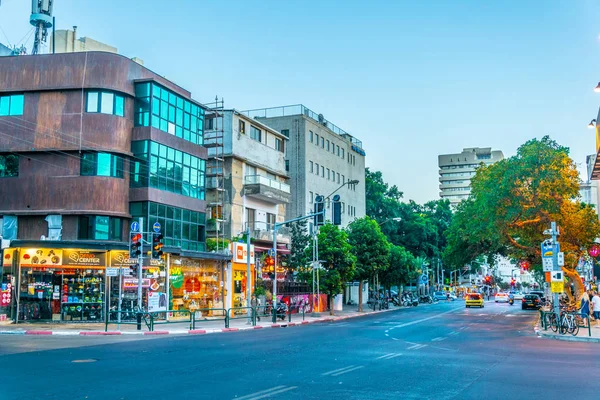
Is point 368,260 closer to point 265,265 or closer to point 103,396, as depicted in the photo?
point 265,265

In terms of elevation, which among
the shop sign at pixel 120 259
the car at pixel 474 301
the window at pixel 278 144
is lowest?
the car at pixel 474 301

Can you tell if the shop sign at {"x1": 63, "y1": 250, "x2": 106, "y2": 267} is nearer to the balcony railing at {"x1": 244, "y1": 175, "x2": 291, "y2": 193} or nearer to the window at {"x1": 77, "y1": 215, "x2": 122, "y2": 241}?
the window at {"x1": 77, "y1": 215, "x2": 122, "y2": 241}

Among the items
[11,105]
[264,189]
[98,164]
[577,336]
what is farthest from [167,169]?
[577,336]

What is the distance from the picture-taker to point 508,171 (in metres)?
35.4

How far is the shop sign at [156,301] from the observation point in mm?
33469

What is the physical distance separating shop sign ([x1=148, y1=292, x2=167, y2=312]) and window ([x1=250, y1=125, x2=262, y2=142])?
17.1 m

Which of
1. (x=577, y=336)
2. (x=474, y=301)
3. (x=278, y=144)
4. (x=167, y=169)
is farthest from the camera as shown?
(x=474, y=301)

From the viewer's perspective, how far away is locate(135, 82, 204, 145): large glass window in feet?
121

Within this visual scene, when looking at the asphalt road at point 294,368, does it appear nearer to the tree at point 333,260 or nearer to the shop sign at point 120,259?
the shop sign at point 120,259

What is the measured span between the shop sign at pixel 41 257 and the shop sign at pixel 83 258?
36cm

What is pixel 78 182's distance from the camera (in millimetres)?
34438

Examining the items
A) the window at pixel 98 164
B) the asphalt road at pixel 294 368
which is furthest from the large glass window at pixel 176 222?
the asphalt road at pixel 294 368

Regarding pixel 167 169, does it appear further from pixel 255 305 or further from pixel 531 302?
pixel 531 302

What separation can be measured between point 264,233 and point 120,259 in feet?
46.7
